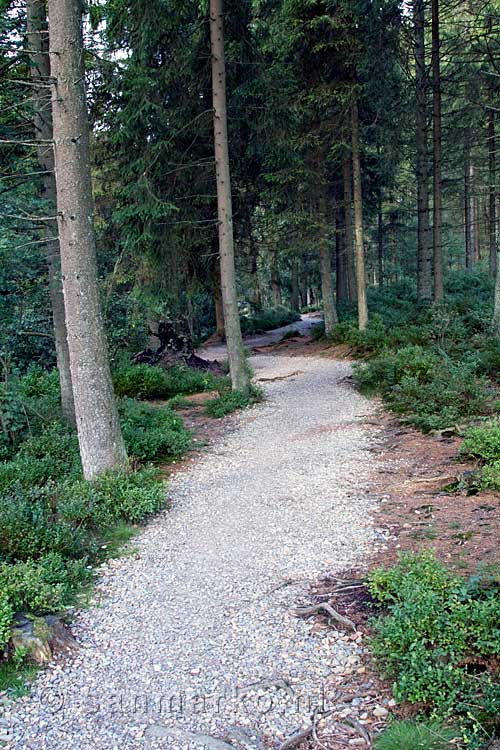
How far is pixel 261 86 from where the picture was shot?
468 inches

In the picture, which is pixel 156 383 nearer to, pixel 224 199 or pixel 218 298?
pixel 224 199

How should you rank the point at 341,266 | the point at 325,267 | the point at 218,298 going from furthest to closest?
the point at 341,266, the point at 218,298, the point at 325,267

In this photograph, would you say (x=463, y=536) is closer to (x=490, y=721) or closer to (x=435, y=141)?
(x=490, y=721)

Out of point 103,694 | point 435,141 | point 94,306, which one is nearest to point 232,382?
point 94,306

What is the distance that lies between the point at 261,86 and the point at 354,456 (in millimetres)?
8741

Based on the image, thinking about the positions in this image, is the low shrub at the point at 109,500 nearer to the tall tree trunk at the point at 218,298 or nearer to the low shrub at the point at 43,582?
the low shrub at the point at 43,582

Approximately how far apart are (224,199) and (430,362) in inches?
216

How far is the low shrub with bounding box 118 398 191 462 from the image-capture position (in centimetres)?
810

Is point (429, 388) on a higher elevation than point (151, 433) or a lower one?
higher

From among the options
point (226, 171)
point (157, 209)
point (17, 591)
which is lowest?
point (17, 591)

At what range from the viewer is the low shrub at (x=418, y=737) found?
2.55 meters

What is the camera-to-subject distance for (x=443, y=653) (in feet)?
9.95

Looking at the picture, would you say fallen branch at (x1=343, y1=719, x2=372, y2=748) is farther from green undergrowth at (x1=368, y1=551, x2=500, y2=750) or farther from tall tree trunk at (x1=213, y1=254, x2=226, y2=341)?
tall tree trunk at (x1=213, y1=254, x2=226, y2=341)

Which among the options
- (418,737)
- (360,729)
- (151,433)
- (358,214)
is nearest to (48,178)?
(151,433)
